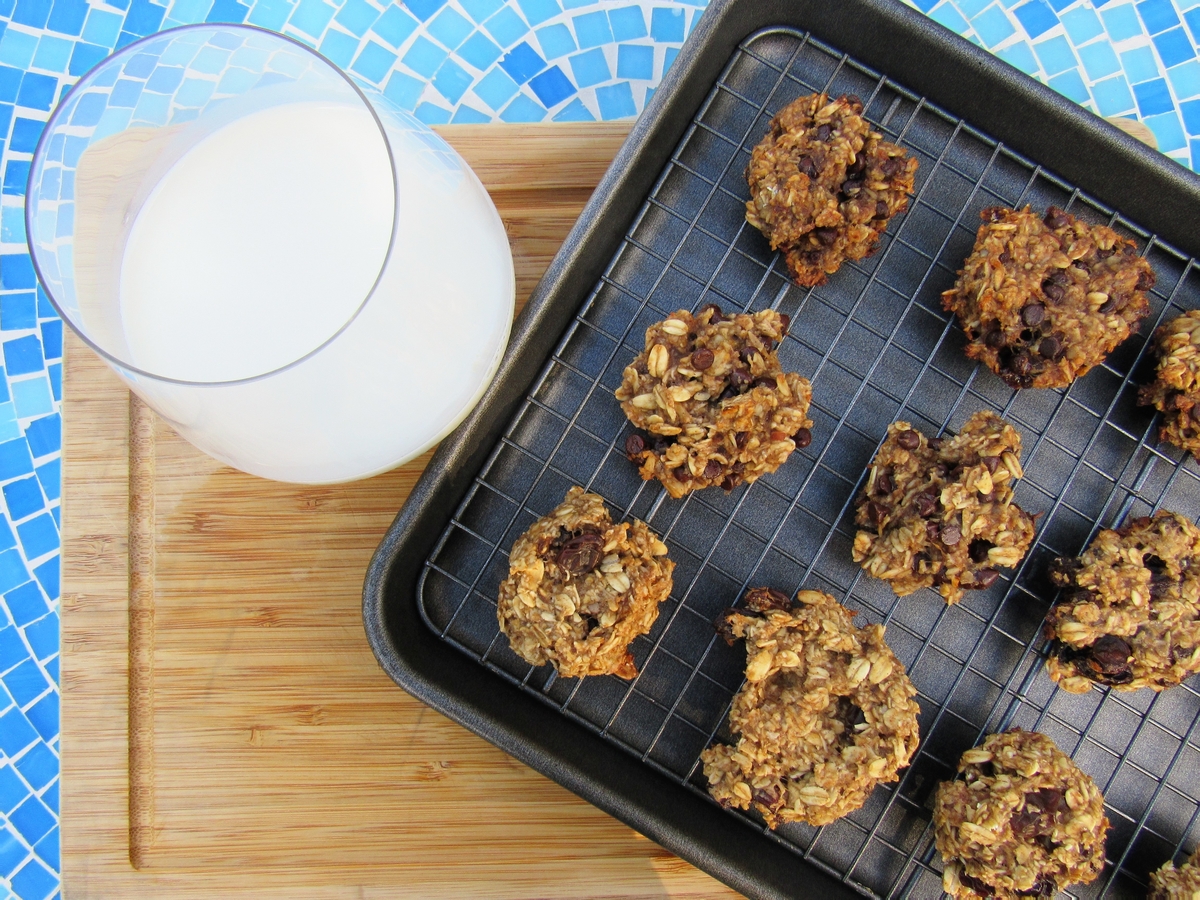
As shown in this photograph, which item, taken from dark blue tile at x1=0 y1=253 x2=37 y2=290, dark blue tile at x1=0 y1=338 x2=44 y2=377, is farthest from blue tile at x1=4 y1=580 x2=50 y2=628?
dark blue tile at x1=0 y1=253 x2=37 y2=290

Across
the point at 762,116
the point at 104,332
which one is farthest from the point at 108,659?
the point at 762,116

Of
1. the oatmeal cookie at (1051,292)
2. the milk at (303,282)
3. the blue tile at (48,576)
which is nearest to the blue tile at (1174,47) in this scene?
the oatmeal cookie at (1051,292)

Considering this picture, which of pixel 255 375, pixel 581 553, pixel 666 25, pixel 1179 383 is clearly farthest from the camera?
pixel 666 25

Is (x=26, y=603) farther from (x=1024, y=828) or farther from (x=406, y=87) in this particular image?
(x=1024, y=828)

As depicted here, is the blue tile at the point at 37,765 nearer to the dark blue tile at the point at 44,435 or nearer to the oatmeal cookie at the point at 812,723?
the dark blue tile at the point at 44,435

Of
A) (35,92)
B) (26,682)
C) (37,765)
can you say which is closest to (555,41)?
(35,92)
